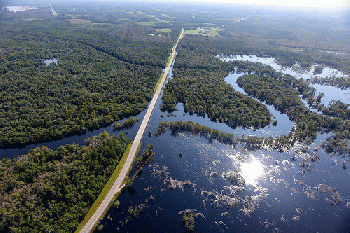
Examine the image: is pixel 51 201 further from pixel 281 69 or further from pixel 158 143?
pixel 281 69

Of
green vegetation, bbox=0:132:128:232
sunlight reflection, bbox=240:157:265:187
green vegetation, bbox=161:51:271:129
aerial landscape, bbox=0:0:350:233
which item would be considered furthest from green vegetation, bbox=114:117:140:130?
sunlight reflection, bbox=240:157:265:187

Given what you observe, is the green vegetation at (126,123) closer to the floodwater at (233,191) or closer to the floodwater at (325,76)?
the floodwater at (233,191)

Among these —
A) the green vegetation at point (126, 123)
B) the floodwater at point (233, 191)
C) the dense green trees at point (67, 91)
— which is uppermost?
the dense green trees at point (67, 91)

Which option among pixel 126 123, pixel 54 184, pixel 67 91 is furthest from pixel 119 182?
pixel 67 91

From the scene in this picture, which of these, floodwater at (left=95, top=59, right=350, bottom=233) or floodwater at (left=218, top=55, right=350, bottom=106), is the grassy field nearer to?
floodwater at (left=95, top=59, right=350, bottom=233)

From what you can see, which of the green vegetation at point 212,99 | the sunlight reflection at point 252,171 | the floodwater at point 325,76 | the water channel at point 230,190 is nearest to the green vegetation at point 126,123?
the water channel at point 230,190

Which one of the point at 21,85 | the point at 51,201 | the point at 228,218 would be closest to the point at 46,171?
the point at 51,201
